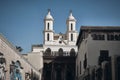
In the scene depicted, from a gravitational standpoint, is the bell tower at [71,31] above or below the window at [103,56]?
above

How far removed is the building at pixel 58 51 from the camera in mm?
59969

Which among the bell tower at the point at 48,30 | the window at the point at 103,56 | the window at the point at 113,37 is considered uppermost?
the bell tower at the point at 48,30

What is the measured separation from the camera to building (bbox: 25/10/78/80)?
2361 inches

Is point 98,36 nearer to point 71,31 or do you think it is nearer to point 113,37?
point 113,37

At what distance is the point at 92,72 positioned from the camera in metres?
32.5

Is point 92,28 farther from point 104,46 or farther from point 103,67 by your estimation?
point 103,67

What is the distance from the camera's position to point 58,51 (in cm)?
6794

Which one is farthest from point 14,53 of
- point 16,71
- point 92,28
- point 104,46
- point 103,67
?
point 92,28

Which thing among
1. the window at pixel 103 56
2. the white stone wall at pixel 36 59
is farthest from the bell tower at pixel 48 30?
the window at pixel 103 56

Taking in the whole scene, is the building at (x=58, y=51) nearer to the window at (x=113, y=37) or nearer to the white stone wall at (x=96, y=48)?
the window at (x=113, y=37)

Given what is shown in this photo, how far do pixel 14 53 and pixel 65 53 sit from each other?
39088 mm

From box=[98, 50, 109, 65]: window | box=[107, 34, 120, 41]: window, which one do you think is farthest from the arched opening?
box=[107, 34, 120, 41]: window

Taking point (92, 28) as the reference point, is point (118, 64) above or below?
below

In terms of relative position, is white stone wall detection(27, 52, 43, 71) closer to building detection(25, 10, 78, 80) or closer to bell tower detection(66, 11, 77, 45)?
building detection(25, 10, 78, 80)
